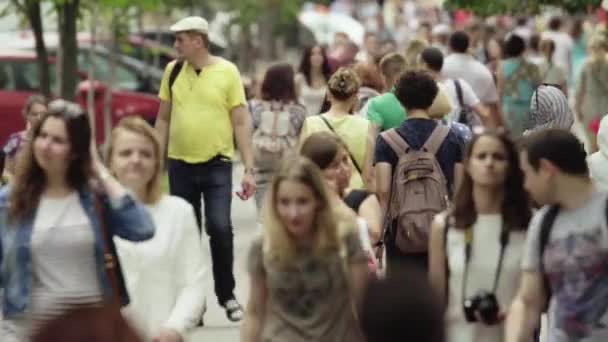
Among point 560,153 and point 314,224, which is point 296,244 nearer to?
point 314,224

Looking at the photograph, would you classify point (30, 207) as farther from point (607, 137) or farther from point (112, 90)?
point (112, 90)

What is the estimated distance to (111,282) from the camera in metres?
7.13

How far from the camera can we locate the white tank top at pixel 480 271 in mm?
7520

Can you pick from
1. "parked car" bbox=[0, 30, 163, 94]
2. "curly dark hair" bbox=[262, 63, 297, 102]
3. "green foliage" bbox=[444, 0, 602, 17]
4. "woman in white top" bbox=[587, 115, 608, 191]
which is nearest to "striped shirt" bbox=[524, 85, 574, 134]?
"woman in white top" bbox=[587, 115, 608, 191]

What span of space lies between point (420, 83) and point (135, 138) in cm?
303

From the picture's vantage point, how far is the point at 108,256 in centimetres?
712

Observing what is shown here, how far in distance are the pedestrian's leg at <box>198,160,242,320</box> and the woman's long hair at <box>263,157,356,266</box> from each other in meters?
4.73

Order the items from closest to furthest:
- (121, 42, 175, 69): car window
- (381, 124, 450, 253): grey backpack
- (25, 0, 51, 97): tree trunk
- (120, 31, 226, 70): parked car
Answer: (381, 124, 450, 253): grey backpack < (25, 0, 51, 97): tree trunk < (121, 42, 175, 69): car window < (120, 31, 226, 70): parked car

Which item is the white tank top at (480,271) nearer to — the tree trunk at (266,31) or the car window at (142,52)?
the car window at (142,52)

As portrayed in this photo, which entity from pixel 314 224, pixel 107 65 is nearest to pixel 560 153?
pixel 314 224

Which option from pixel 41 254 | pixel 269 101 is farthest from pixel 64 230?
pixel 269 101

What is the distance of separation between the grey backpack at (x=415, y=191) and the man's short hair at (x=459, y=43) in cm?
742

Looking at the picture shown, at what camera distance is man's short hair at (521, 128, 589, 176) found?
712 centimetres

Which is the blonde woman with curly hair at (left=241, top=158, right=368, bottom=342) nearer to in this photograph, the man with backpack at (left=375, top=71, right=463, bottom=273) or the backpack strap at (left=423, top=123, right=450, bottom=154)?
the man with backpack at (left=375, top=71, right=463, bottom=273)
